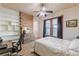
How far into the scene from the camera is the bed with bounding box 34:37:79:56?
151 cm

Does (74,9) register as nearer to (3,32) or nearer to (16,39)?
(16,39)

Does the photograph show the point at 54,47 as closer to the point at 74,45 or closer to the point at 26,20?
the point at 74,45

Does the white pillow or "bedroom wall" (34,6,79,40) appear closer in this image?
the white pillow

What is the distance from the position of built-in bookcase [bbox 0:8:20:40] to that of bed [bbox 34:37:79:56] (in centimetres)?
48

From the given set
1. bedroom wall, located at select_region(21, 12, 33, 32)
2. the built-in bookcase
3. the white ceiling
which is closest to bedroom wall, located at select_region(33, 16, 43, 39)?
bedroom wall, located at select_region(21, 12, 33, 32)

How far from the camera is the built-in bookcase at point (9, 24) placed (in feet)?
5.63

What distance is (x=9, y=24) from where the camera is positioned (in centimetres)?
180

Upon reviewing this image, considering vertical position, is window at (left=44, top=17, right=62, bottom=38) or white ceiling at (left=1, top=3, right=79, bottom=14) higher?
white ceiling at (left=1, top=3, right=79, bottom=14)

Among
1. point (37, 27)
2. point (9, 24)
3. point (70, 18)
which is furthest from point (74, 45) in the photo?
point (9, 24)

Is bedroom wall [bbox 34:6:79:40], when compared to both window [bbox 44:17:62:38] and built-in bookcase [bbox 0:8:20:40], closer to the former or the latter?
window [bbox 44:17:62:38]

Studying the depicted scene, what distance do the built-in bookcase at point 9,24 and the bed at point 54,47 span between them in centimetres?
48

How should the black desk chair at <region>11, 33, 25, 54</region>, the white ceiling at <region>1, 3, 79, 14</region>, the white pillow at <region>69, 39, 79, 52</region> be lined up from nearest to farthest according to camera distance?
the white pillow at <region>69, 39, 79, 52</region> → the white ceiling at <region>1, 3, 79, 14</region> → the black desk chair at <region>11, 33, 25, 54</region>

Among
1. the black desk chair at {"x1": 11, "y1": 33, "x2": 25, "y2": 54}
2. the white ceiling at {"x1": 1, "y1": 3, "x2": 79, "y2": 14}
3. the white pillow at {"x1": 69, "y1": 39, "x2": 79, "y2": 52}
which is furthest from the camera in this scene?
the black desk chair at {"x1": 11, "y1": 33, "x2": 25, "y2": 54}

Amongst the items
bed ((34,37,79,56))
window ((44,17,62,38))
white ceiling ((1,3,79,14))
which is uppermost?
white ceiling ((1,3,79,14))
